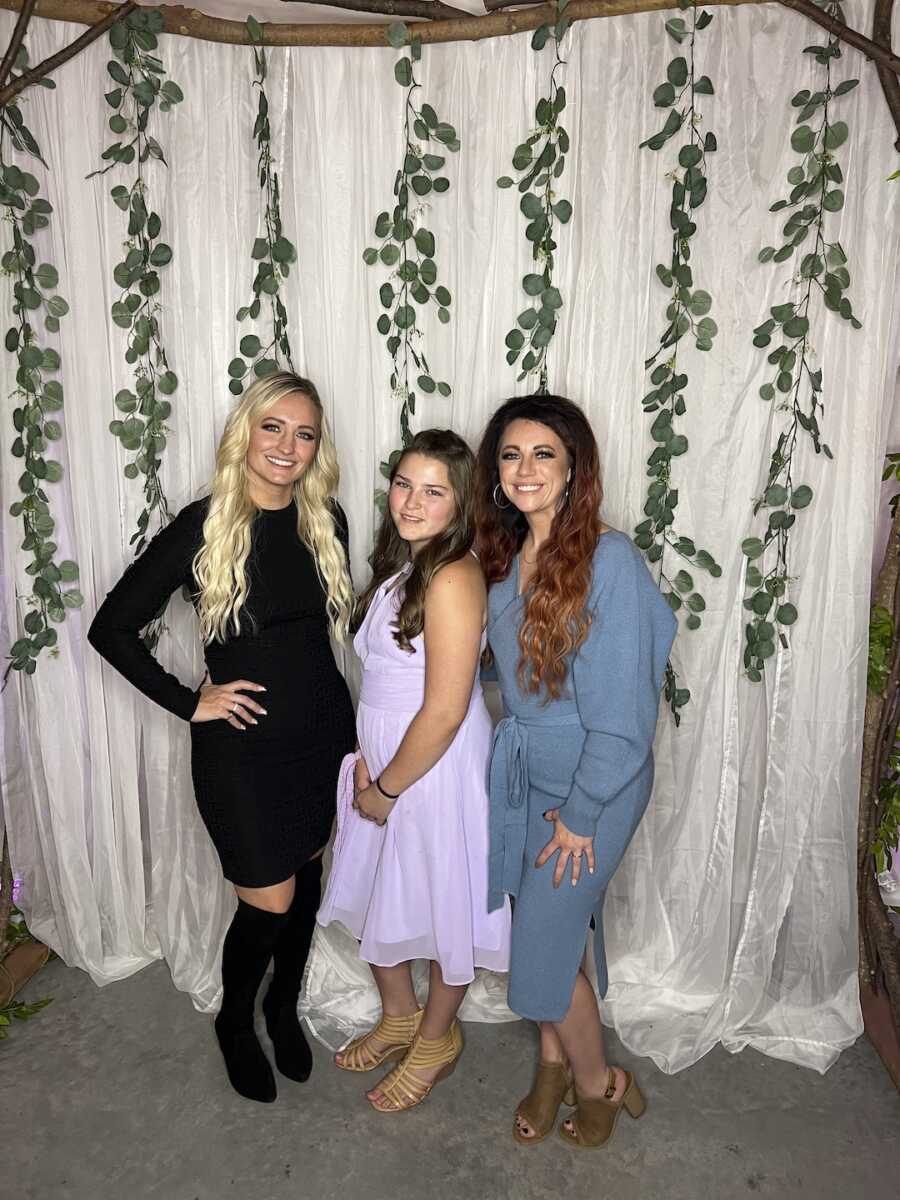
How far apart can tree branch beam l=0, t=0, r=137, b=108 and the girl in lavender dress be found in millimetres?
1247

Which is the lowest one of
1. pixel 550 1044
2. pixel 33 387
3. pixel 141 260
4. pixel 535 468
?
pixel 550 1044

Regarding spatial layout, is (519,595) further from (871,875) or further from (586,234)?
(871,875)

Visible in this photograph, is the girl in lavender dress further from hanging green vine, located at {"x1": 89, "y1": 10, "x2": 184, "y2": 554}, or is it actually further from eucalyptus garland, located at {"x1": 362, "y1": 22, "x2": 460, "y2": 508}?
hanging green vine, located at {"x1": 89, "y1": 10, "x2": 184, "y2": 554}

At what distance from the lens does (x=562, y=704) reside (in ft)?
6.40

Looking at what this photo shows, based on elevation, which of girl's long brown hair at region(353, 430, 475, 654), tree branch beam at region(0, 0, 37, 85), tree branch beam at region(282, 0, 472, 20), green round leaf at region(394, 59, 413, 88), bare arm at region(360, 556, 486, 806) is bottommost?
bare arm at region(360, 556, 486, 806)

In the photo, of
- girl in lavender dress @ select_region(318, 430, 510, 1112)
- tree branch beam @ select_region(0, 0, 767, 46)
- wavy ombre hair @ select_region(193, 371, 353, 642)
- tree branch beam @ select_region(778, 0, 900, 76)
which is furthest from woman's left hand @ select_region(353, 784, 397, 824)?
tree branch beam @ select_region(778, 0, 900, 76)

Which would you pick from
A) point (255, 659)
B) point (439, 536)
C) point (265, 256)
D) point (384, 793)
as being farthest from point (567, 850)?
point (265, 256)

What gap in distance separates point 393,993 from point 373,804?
2.04 feet

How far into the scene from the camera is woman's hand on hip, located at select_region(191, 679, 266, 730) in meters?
2.16

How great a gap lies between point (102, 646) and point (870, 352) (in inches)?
77.3

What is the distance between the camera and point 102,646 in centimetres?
218

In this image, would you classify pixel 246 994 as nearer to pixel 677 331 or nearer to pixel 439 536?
pixel 439 536

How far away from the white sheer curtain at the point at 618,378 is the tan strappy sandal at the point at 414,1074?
0.98 ft

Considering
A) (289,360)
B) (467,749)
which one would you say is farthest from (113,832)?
(289,360)
